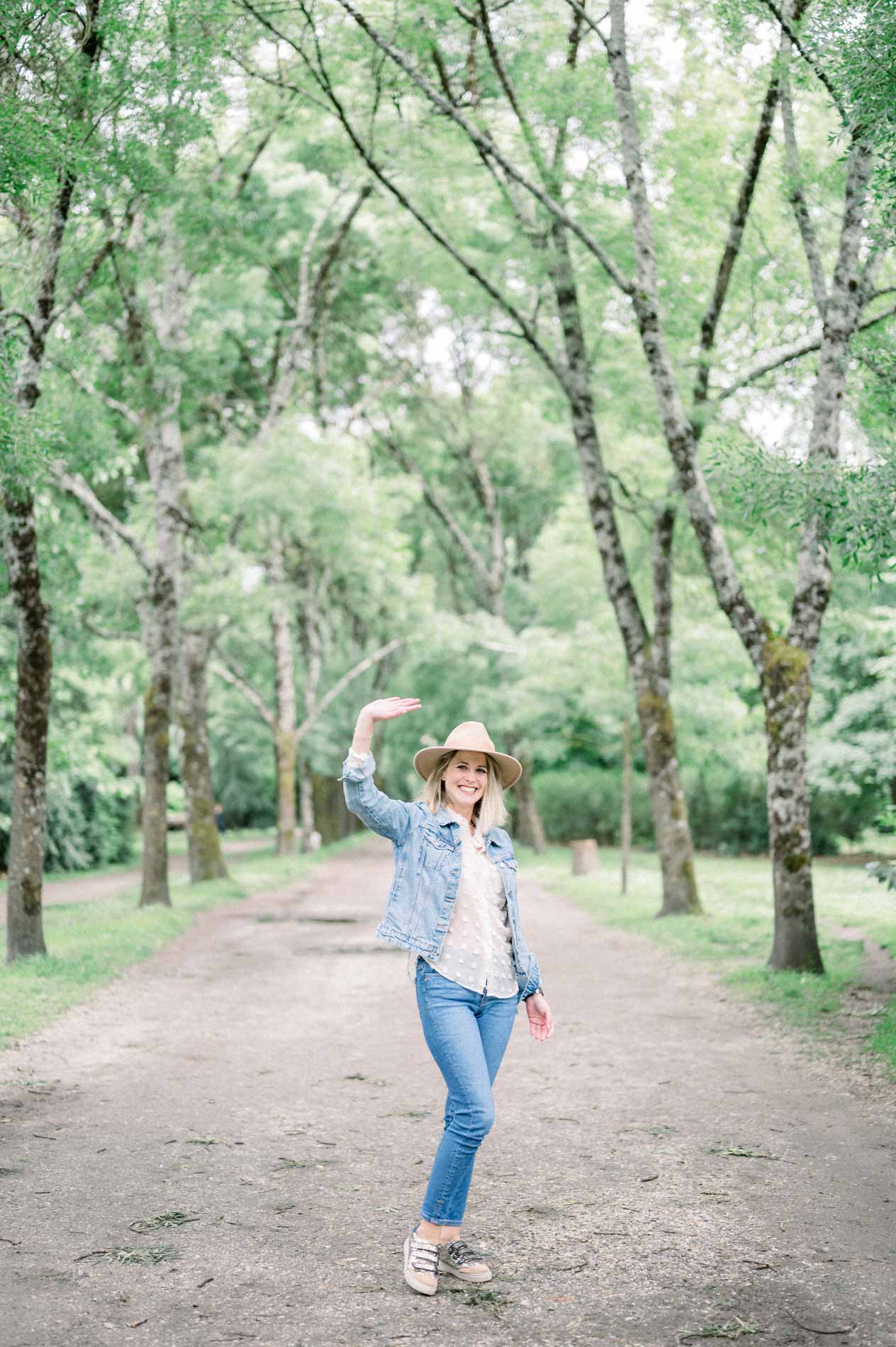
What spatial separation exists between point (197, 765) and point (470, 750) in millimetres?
17635

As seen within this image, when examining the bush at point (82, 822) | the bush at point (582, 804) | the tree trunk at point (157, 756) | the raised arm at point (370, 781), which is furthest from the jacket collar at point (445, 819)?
the bush at point (582, 804)

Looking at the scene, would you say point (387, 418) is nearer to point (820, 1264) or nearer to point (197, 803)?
point (197, 803)

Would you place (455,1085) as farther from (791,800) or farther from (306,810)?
(306,810)

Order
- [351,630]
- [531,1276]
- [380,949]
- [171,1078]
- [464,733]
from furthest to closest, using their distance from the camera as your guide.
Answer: [351,630] → [380,949] → [171,1078] → [464,733] → [531,1276]

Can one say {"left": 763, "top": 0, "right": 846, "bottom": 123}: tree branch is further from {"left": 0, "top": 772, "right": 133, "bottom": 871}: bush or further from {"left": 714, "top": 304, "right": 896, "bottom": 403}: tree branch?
{"left": 0, "top": 772, "right": 133, "bottom": 871}: bush

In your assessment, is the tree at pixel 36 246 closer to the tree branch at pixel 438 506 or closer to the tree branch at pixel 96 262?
the tree branch at pixel 96 262

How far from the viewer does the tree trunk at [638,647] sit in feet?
51.9

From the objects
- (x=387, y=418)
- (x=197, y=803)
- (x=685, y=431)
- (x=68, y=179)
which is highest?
(x=387, y=418)

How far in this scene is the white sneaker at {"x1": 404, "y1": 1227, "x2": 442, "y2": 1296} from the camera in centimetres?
419

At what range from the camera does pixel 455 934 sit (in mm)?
4477

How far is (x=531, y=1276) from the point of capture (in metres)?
4.32

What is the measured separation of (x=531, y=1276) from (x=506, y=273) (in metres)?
15.0

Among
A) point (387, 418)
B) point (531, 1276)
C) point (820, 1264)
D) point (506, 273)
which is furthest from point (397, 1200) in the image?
point (387, 418)

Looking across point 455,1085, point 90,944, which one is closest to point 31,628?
point 90,944
